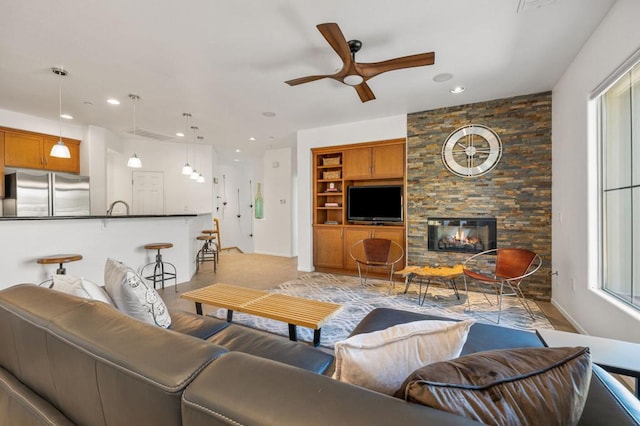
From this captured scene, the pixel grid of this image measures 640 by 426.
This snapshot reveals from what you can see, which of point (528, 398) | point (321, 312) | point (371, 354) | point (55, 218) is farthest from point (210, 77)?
point (528, 398)

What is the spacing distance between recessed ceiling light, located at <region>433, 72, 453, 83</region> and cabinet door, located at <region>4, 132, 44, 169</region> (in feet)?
20.1

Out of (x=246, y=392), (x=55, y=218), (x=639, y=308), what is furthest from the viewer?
(x=55, y=218)

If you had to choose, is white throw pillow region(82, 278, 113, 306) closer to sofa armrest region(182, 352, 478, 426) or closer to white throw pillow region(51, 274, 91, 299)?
white throw pillow region(51, 274, 91, 299)

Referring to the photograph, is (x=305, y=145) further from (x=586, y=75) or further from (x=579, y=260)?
(x=579, y=260)

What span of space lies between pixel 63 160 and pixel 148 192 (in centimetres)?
161

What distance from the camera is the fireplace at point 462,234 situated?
4.06 m

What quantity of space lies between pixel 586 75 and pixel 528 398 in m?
3.33

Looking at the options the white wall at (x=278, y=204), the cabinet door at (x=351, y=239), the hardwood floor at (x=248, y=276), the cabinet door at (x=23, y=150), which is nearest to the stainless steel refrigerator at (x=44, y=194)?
the cabinet door at (x=23, y=150)

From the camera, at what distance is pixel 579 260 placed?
2812 millimetres

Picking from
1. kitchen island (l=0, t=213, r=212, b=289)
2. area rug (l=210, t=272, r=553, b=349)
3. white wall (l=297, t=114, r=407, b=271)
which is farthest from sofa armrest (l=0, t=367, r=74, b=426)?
white wall (l=297, t=114, r=407, b=271)

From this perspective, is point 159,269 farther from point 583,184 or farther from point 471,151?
point 583,184

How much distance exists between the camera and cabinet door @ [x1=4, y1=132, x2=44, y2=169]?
14.1 feet

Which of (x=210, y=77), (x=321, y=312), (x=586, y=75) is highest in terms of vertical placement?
(x=210, y=77)

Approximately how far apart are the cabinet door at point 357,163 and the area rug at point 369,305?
5.90ft
